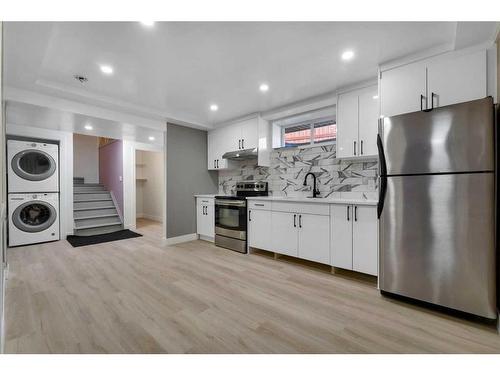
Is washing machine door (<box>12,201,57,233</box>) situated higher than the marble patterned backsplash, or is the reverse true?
the marble patterned backsplash

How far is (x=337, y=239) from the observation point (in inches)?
101

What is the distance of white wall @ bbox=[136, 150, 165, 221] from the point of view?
7.03m

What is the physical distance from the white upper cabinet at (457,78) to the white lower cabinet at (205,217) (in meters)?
3.35

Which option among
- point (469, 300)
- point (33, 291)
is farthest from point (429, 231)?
point (33, 291)

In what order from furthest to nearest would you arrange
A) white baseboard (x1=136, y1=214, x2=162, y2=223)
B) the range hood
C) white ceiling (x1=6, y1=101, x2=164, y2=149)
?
white baseboard (x1=136, y1=214, x2=162, y2=223) < the range hood < white ceiling (x1=6, y1=101, x2=164, y2=149)

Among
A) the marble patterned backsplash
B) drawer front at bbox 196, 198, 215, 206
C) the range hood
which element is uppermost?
the range hood

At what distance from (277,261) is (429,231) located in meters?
1.83

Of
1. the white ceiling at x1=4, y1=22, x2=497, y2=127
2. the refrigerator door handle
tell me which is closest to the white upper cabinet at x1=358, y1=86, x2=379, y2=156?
the white ceiling at x1=4, y1=22, x2=497, y2=127

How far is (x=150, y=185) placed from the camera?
747cm

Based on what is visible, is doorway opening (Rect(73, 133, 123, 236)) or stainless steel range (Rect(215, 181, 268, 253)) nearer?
stainless steel range (Rect(215, 181, 268, 253))

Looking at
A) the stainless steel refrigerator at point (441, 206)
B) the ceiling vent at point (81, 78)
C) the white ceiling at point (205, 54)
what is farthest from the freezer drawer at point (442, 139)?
the ceiling vent at point (81, 78)

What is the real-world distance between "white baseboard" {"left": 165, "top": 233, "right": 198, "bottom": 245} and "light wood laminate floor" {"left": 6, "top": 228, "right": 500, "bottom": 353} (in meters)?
0.98

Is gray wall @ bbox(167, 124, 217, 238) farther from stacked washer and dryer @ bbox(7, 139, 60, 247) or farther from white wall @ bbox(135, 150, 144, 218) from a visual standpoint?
white wall @ bbox(135, 150, 144, 218)
